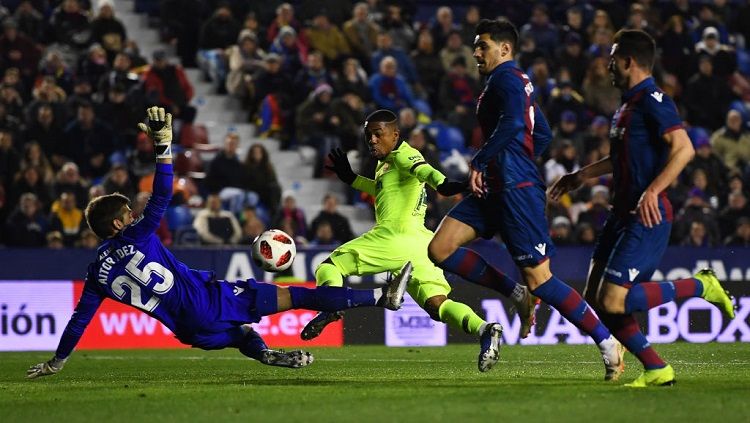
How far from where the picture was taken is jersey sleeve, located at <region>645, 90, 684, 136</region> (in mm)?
8797

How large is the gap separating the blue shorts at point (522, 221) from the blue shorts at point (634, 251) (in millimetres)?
701

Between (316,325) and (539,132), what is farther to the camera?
(316,325)

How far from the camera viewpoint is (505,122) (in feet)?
31.2

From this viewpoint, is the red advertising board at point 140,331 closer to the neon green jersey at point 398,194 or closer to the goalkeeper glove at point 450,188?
the neon green jersey at point 398,194

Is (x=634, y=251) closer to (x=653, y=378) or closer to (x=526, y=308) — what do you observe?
(x=653, y=378)

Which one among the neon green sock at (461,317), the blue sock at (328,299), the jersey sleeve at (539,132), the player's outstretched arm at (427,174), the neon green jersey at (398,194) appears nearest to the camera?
the jersey sleeve at (539,132)

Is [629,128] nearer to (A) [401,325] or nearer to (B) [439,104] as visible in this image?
(A) [401,325]

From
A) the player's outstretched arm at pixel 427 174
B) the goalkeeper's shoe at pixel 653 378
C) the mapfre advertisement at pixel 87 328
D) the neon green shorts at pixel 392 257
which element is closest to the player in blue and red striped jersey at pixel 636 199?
the goalkeeper's shoe at pixel 653 378

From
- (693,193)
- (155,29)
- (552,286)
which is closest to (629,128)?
(552,286)

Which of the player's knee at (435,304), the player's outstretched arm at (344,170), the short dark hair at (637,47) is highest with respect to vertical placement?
the short dark hair at (637,47)

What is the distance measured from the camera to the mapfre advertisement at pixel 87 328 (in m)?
17.2

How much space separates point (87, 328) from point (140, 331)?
0.65m

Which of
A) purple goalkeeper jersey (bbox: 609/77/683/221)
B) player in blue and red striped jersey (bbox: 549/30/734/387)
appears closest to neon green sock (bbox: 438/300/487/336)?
player in blue and red striped jersey (bbox: 549/30/734/387)

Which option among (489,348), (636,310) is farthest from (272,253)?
(636,310)
